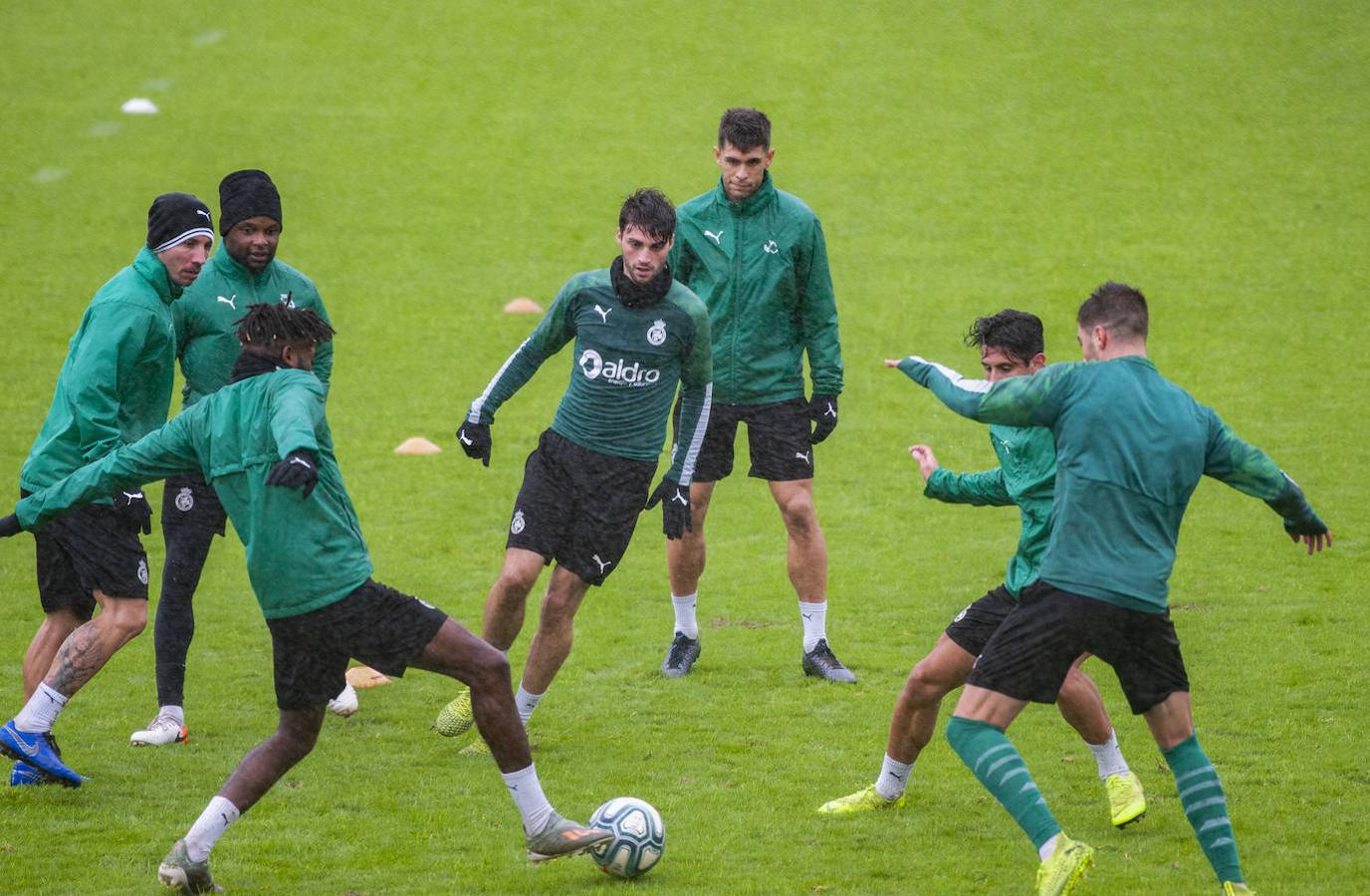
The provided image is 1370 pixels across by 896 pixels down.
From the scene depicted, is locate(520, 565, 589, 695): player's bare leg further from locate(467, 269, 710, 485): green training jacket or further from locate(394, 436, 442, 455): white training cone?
locate(394, 436, 442, 455): white training cone

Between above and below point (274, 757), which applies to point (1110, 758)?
below

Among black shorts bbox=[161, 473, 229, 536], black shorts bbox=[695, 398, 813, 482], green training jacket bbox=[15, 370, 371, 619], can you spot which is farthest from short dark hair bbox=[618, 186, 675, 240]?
black shorts bbox=[161, 473, 229, 536]

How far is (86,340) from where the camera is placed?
682 centimetres

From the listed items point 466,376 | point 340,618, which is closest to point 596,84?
point 466,376

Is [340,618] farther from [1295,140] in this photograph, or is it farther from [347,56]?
[347,56]

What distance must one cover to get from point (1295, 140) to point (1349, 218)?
2.68 meters

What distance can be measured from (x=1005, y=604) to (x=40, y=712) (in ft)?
13.5

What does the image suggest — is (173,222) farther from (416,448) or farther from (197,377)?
(416,448)

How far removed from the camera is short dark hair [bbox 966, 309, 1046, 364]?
249 inches

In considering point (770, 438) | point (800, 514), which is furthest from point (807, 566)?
point (770, 438)

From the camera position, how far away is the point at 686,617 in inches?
358

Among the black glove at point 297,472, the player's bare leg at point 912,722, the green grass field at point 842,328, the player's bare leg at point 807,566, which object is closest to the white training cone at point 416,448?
the green grass field at point 842,328

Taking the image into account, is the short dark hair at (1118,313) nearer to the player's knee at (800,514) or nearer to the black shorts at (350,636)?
the black shorts at (350,636)

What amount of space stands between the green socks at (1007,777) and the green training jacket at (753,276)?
3653 mm
